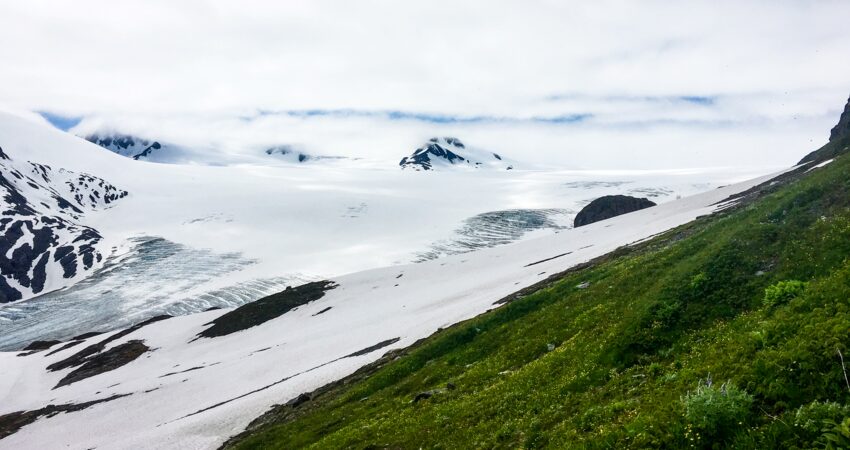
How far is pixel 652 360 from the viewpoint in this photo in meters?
16.3

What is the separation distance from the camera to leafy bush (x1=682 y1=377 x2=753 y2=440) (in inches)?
382

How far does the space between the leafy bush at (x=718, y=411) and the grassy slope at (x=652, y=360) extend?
0.31 feet

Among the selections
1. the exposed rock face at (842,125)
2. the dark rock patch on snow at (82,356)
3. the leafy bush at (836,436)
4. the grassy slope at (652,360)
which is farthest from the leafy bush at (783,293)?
the exposed rock face at (842,125)

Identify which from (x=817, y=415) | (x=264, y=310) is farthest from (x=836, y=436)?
(x=264, y=310)

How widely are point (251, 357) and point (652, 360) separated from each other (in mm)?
64113

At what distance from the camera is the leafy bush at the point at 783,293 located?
Answer: 14867mm

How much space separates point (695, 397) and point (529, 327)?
19.0m

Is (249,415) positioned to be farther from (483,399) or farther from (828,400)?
(828,400)

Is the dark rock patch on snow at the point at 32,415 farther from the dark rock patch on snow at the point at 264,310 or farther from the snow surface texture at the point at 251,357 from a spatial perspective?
the dark rock patch on snow at the point at 264,310

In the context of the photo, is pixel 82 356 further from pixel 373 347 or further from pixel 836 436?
pixel 836 436

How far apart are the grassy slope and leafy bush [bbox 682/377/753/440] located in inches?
3.7

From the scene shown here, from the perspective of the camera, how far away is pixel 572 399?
1584cm

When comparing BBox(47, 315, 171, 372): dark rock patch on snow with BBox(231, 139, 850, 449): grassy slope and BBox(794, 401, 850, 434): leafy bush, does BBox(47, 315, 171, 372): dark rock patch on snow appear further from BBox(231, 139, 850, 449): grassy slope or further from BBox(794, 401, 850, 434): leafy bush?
BBox(794, 401, 850, 434): leafy bush

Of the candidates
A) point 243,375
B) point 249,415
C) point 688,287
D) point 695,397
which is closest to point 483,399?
point 688,287
